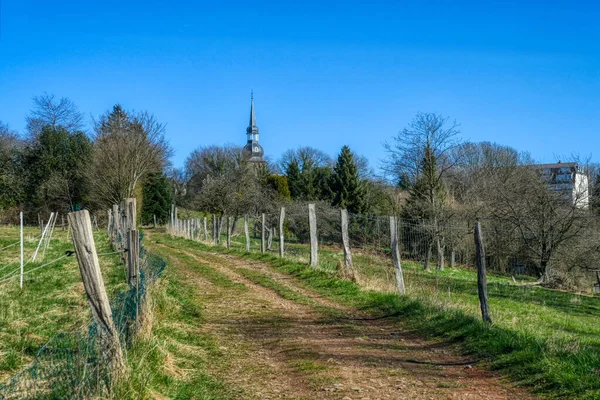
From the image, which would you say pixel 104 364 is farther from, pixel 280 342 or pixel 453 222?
pixel 453 222

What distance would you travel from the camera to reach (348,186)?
161 ft

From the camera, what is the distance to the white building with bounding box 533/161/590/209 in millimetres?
25828

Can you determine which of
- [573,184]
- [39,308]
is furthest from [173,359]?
[573,184]

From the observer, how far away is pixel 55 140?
44438 mm

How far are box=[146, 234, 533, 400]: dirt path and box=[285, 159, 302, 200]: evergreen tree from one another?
44.6m

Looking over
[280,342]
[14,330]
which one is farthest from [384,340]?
[14,330]

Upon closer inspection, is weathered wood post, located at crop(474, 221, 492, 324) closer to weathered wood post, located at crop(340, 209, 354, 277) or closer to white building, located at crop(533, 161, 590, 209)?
weathered wood post, located at crop(340, 209, 354, 277)

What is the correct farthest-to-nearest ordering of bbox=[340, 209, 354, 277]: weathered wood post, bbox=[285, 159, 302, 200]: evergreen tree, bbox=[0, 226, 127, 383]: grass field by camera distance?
bbox=[285, 159, 302, 200]: evergreen tree
bbox=[340, 209, 354, 277]: weathered wood post
bbox=[0, 226, 127, 383]: grass field

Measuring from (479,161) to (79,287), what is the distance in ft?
143

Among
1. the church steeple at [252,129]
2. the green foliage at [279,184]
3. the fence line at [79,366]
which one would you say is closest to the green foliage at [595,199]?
the fence line at [79,366]

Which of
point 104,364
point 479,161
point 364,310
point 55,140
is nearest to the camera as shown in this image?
point 104,364

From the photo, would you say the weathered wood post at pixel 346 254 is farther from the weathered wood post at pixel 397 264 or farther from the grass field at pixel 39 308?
the grass field at pixel 39 308

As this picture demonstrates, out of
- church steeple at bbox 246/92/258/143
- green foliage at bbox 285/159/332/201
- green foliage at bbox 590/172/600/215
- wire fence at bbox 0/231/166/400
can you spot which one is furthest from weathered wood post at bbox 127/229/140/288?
church steeple at bbox 246/92/258/143

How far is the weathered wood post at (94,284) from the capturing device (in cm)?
455
